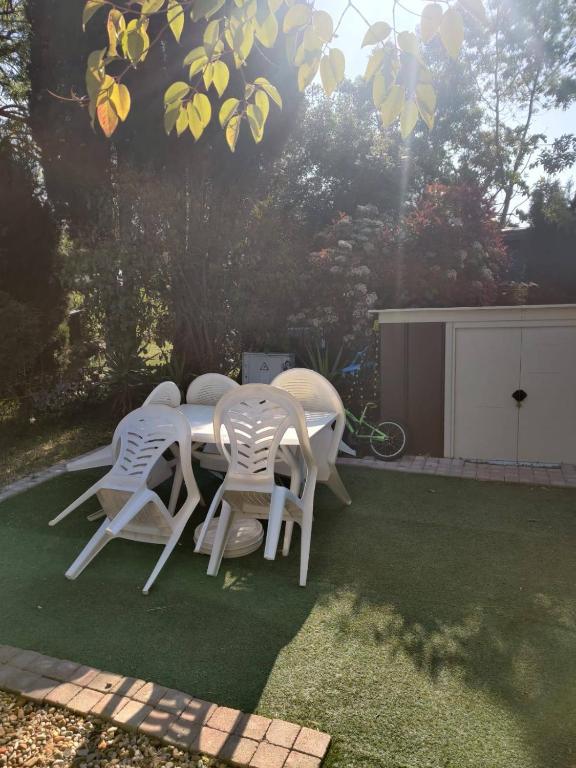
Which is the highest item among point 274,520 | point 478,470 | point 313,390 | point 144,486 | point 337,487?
point 313,390

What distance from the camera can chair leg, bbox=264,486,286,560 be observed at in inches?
115

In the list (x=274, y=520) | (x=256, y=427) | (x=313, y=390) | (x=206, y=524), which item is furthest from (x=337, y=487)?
(x=274, y=520)

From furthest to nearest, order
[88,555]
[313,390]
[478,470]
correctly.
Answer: [478,470] → [313,390] → [88,555]

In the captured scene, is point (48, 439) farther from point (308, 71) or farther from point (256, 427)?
point (308, 71)

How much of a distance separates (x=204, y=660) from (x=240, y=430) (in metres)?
1.37

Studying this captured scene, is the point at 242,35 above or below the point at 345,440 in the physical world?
above

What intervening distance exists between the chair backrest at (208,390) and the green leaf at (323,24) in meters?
4.16

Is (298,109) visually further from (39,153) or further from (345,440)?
(345,440)

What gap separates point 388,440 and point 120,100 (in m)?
5.50

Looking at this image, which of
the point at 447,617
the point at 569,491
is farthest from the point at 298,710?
the point at 569,491

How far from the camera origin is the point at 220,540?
11.7 ft

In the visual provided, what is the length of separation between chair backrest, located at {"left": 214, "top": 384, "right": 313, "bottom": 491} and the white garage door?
3518 millimetres

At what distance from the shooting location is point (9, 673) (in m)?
2.56

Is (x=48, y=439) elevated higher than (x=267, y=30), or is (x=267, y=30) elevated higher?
(x=267, y=30)
